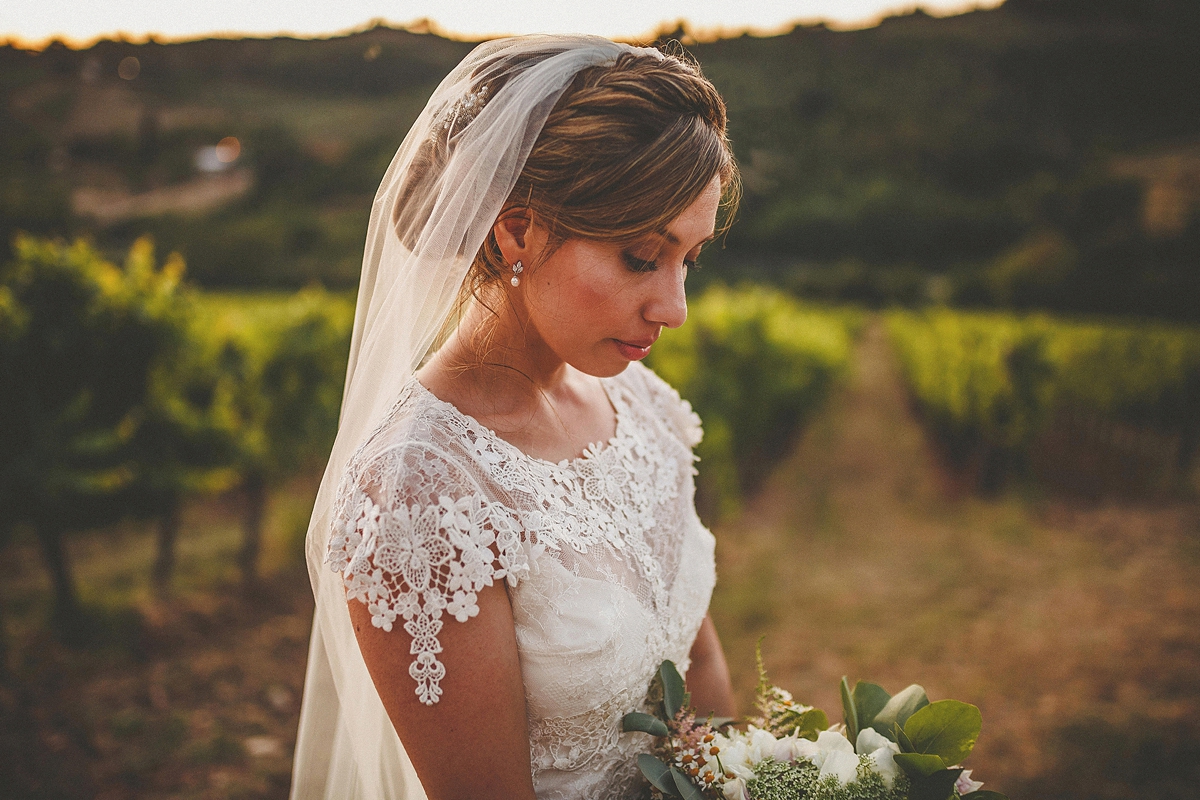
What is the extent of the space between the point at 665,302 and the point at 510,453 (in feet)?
1.47

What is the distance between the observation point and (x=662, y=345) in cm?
725


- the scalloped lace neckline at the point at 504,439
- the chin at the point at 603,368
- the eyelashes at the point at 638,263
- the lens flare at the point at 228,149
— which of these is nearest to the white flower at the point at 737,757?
the scalloped lace neckline at the point at 504,439

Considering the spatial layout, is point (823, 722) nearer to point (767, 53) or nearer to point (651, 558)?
point (651, 558)

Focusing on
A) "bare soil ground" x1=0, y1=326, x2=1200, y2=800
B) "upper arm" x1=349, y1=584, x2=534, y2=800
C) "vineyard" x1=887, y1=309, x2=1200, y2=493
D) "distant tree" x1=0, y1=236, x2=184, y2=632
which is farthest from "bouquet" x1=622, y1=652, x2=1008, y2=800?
"vineyard" x1=887, y1=309, x2=1200, y2=493

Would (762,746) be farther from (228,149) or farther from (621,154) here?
(228,149)

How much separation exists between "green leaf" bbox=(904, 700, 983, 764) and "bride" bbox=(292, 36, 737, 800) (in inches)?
21.0

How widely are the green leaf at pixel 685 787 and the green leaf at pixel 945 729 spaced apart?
0.45 m

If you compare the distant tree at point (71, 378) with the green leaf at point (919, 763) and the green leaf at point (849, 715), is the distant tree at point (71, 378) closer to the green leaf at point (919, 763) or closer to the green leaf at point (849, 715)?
the green leaf at point (849, 715)

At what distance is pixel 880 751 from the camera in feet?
4.49

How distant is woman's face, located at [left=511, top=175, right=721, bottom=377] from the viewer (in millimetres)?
1388

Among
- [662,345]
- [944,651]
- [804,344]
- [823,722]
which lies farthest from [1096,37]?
[823,722]

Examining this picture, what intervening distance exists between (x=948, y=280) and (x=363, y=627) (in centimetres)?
2367

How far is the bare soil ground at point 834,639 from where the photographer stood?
390 cm

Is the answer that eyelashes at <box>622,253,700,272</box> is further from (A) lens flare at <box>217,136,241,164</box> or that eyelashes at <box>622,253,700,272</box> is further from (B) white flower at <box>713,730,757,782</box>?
(A) lens flare at <box>217,136,241,164</box>
